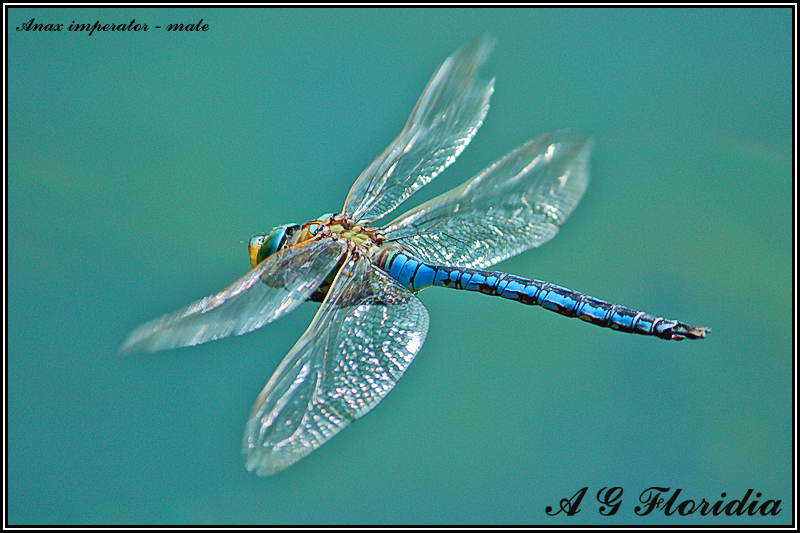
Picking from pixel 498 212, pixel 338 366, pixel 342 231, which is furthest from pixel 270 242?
pixel 498 212

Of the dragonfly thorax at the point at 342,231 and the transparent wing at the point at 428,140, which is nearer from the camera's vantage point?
the dragonfly thorax at the point at 342,231

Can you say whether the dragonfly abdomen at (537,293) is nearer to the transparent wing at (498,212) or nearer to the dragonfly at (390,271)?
the dragonfly at (390,271)

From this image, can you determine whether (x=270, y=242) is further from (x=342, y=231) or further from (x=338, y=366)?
(x=338, y=366)

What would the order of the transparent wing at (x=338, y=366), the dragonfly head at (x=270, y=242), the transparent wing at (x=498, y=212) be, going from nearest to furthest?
the transparent wing at (x=338, y=366)
the dragonfly head at (x=270, y=242)
the transparent wing at (x=498, y=212)

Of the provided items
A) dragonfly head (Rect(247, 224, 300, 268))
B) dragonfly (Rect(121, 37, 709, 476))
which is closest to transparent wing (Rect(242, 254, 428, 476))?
dragonfly (Rect(121, 37, 709, 476))

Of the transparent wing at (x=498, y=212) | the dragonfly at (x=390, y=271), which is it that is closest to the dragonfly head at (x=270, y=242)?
the dragonfly at (x=390, y=271)

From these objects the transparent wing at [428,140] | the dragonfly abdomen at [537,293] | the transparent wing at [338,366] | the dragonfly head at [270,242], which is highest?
the transparent wing at [428,140]
